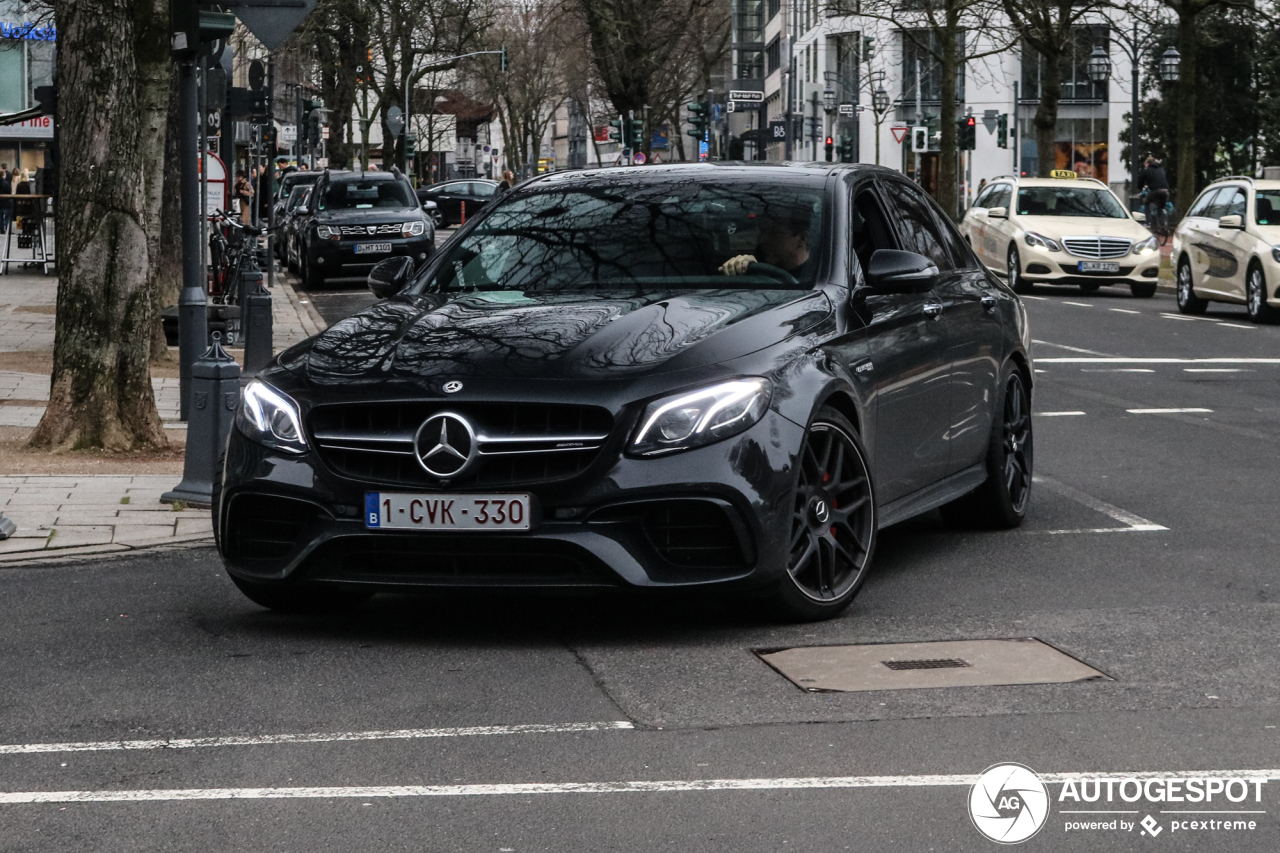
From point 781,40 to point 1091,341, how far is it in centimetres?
8378

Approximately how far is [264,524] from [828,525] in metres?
1.77

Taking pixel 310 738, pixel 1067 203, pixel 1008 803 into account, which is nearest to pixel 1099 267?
pixel 1067 203

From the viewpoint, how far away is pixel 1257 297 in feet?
76.8

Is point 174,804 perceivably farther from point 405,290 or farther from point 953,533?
point 953,533

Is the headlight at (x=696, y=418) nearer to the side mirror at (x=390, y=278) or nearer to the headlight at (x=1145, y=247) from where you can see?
the side mirror at (x=390, y=278)

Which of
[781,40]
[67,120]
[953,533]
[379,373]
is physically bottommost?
[953,533]

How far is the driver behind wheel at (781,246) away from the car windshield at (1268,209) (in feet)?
57.8

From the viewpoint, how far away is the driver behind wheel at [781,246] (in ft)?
23.6

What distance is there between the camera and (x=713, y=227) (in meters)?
7.29

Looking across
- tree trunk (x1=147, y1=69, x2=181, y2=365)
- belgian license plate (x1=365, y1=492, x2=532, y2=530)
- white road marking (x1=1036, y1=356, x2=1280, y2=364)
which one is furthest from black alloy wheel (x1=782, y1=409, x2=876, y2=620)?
tree trunk (x1=147, y1=69, x2=181, y2=365)

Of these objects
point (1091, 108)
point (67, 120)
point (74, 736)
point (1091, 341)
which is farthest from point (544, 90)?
point (74, 736)

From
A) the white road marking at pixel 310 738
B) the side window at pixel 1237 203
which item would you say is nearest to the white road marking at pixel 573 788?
the white road marking at pixel 310 738

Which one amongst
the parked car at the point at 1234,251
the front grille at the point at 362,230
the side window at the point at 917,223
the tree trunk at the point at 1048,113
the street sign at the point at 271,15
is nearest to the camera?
the side window at the point at 917,223

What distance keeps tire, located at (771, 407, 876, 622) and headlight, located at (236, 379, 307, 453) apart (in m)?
1.52
